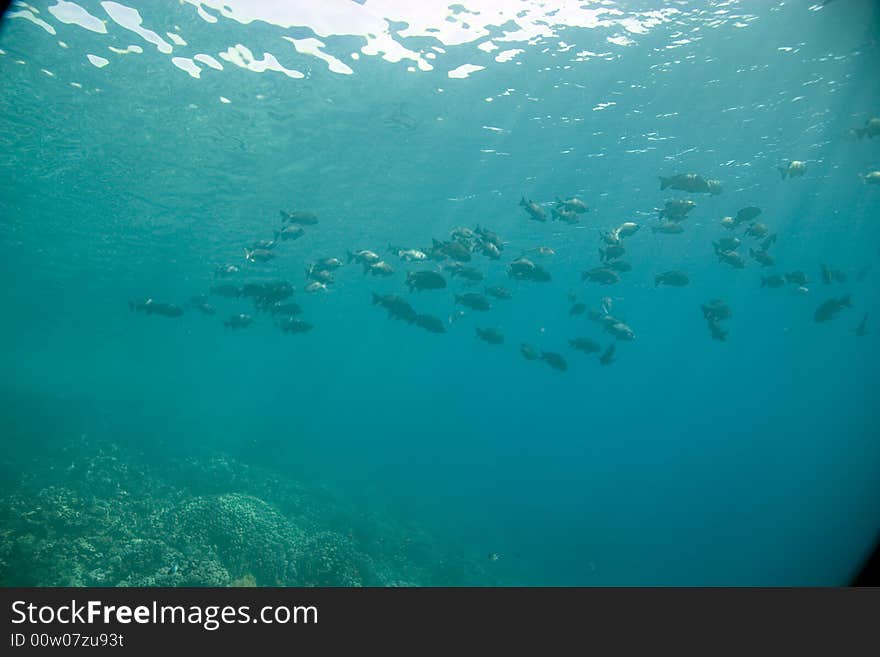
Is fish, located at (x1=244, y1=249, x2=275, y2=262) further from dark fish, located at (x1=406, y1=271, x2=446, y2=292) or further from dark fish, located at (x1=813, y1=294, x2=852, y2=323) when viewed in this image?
dark fish, located at (x1=813, y1=294, x2=852, y2=323)

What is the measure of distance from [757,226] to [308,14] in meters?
14.3

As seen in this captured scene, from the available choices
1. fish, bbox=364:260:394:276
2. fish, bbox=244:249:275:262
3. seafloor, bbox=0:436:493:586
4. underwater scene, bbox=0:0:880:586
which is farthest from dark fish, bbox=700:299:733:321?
fish, bbox=244:249:275:262

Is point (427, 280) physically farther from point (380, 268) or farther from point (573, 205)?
point (573, 205)

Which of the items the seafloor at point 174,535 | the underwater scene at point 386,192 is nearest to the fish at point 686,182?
the underwater scene at point 386,192

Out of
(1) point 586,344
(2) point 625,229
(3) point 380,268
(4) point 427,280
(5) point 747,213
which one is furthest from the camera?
(1) point 586,344

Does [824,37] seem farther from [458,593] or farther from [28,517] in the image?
[28,517]

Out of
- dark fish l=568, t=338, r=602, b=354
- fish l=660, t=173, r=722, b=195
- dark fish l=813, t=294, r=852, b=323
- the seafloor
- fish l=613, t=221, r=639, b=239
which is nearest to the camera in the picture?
the seafloor

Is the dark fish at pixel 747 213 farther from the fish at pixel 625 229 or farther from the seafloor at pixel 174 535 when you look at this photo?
the seafloor at pixel 174 535

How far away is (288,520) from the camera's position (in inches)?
557

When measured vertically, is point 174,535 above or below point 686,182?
below

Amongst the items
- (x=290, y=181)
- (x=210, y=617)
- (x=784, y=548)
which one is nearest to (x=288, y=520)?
(x=210, y=617)

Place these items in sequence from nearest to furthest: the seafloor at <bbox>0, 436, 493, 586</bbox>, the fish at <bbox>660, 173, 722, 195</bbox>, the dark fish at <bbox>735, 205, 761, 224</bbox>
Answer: the seafloor at <bbox>0, 436, 493, 586</bbox> → the fish at <bbox>660, 173, 722, 195</bbox> → the dark fish at <bbox>735, 205, 761, 224</bbox>

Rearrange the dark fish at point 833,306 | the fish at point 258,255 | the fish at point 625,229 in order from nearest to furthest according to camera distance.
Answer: the fish at point 625,229 → the dark fish at point 833,306 → the fish at point 258,255

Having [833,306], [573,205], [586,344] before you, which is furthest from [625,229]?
[833,306]
